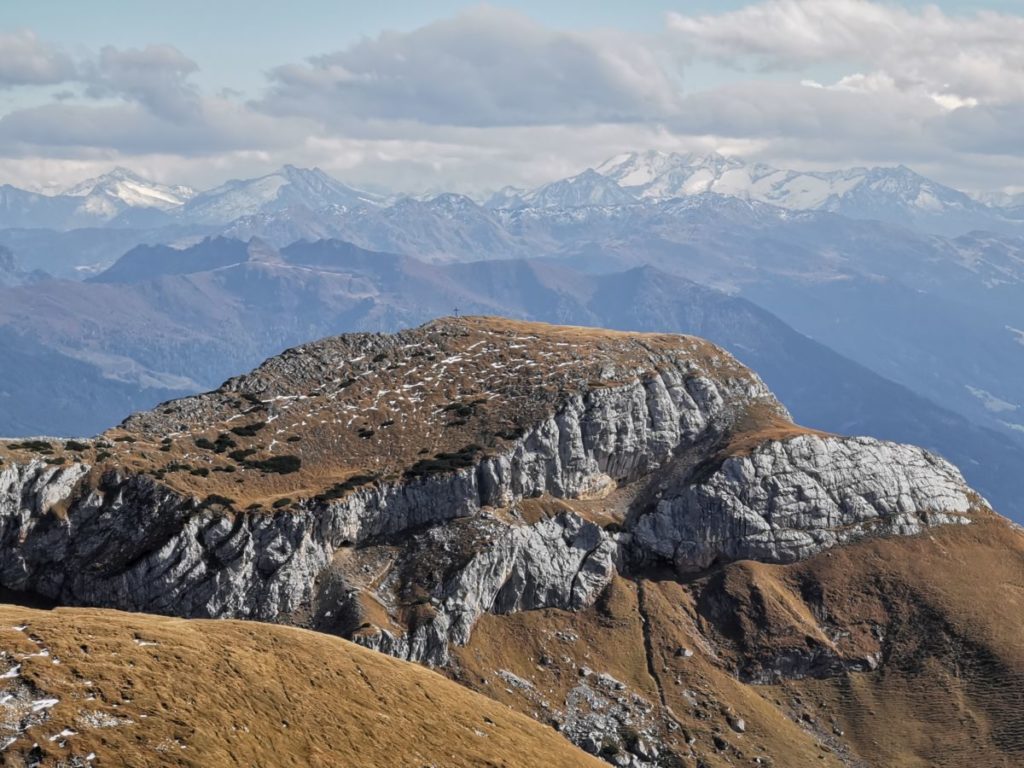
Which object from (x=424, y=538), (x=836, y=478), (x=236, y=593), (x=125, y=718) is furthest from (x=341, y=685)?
(x=836, y=478)

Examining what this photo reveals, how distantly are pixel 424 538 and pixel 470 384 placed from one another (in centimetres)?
3585

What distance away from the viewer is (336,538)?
6545 inches

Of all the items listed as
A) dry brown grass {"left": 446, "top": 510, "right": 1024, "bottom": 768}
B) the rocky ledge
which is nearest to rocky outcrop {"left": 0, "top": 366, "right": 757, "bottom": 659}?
the rocky ledge

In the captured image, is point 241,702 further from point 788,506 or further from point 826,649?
point 788,506

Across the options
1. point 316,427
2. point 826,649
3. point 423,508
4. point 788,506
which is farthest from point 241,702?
point 788,506

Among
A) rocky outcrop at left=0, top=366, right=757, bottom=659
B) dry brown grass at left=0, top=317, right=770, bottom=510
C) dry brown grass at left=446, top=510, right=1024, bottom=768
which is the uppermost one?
dry brown grass at left=0, top=317, right=770, bottom=510

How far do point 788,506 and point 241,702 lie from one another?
118959mm

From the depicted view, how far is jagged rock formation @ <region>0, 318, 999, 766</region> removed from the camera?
15538 centimetres

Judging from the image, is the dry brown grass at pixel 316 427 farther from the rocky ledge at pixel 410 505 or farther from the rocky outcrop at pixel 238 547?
the rocky outcrop at pixel 238 547

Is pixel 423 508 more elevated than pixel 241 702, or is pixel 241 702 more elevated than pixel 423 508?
pixel 241 702

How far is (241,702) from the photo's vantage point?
89.4m

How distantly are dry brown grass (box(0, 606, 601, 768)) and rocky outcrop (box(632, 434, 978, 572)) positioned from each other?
76.0 metres

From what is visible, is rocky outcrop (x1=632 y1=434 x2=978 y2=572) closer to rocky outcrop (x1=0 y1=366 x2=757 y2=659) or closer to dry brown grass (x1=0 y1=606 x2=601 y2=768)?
rocky outcrop (x1=0 y1=366 x2=757 y2=659)

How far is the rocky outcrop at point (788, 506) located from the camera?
614 ft
